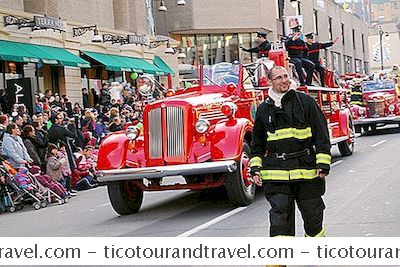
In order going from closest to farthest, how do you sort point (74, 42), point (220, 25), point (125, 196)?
point (125, 196) → point (74, 42) → point (220, 25)

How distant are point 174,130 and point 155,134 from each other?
299 mm

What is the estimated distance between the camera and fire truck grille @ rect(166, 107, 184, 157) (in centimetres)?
1084

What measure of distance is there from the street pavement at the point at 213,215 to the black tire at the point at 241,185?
0.45 feet

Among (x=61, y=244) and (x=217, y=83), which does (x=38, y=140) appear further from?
(x=61, y=244)

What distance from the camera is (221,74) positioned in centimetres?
1290

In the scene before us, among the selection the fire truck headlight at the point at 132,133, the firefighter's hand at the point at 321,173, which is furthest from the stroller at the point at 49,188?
the firefighter's hand at the point at 321,173

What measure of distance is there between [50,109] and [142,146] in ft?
31.7

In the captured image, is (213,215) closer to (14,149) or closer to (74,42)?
(14,149)

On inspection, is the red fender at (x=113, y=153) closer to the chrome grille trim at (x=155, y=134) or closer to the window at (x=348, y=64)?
the chrome grille trim at (x=155, y=134)

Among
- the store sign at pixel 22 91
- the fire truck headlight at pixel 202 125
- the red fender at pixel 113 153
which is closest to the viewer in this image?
the fire truck headlight at pixel 202 125

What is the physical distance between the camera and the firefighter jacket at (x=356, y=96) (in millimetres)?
27594

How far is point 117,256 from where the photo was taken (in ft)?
19.1

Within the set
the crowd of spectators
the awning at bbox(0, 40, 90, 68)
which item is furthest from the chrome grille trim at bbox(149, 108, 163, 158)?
the awning at bbox(0, 40, 90, 68)

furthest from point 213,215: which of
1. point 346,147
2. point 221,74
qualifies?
point 346,147
